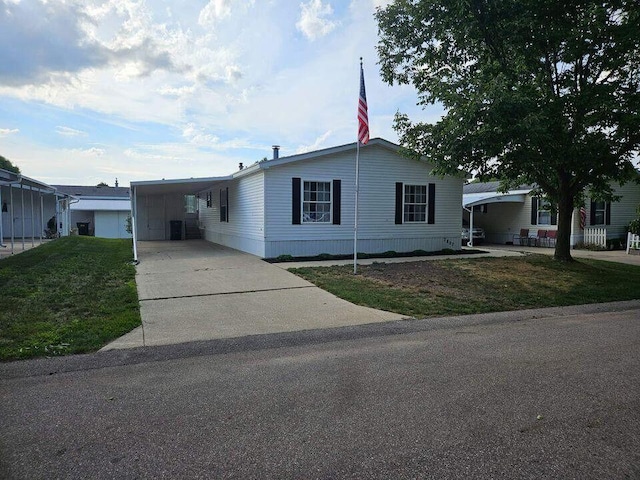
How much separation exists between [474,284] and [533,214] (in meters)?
14.2

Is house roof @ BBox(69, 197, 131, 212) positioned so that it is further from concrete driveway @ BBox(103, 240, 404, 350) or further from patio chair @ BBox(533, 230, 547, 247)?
patio chair @ BBox(533, 230, 547, 247)

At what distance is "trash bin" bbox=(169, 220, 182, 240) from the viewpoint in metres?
24.4

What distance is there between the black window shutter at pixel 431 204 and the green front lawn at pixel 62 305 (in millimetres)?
10454

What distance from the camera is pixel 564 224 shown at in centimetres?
1319

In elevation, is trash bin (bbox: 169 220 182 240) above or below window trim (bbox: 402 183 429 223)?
below

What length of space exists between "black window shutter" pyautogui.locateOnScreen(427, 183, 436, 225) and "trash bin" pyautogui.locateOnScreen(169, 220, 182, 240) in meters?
14.5

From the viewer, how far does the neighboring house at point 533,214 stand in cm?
2028

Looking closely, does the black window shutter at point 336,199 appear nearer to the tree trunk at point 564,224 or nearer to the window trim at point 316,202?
the window trim at point 316,202

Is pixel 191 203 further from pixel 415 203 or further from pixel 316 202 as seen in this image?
pixel 415 203

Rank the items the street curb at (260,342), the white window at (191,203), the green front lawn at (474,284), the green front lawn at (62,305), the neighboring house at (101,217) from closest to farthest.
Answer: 1. the street curb at (260,342)
2. the green front lawn at (62,305)
3. the green front lawn at (474,284)
4. the white window at (191,203)
5. the neighboring house at (101,217)

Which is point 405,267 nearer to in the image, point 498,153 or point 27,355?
point 498,153

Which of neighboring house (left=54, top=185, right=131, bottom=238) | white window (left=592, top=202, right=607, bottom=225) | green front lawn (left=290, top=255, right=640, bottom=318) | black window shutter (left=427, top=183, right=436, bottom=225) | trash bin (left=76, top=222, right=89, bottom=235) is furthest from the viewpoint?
trash bin (left=76, top=222, right=89, bottom=235)

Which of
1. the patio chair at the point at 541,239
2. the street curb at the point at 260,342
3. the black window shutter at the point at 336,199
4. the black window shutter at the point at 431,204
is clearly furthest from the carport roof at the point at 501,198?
the street curb at the point at 260,342

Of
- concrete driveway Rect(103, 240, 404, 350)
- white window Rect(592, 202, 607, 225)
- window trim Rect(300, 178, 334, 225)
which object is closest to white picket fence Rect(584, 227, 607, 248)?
white window Rect(592, 202, 607, 225)
